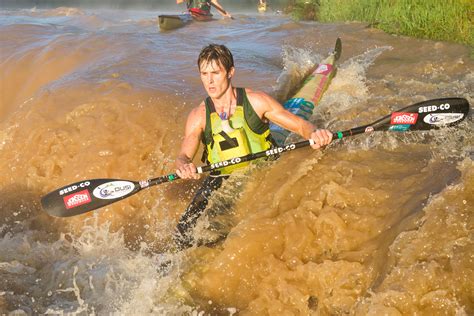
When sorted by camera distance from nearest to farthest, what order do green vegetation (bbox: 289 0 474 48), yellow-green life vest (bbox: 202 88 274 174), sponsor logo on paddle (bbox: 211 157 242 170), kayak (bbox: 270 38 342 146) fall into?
sponsor logo on paddle (bbox: 211 157 242 170) < yellow-green life vest (bbox: 202 88 274 174) < kayak (bbox: 270 38 342 146) < green vegetation (bbox: 289 0 474 48)

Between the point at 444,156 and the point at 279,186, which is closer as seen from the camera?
the point at 444,156

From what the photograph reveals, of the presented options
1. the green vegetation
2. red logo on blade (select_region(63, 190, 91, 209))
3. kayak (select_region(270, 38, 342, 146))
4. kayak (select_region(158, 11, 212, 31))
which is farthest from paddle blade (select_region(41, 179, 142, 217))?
kayak (select_region(158, 11, 212, 31))

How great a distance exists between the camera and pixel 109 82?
657cm

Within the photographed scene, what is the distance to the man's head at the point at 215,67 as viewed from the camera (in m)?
3.89

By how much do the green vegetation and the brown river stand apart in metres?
0.61

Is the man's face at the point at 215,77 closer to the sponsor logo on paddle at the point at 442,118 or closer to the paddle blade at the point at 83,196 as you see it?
the paddle blade at the point at 83,196

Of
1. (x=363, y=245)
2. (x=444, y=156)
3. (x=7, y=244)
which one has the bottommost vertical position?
(x=7, y=244)

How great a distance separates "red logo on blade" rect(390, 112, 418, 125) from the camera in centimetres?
396

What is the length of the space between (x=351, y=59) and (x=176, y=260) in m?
4.92

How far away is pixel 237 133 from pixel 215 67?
0.50m

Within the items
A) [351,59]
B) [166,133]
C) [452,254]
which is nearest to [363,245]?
[452,254]

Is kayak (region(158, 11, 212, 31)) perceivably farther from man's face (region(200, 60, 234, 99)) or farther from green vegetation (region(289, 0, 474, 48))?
man's face (region(200, 60, 234, 99))

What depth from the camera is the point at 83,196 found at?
13.8 feet

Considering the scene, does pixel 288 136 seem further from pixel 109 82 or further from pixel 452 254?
pixel 109 82
